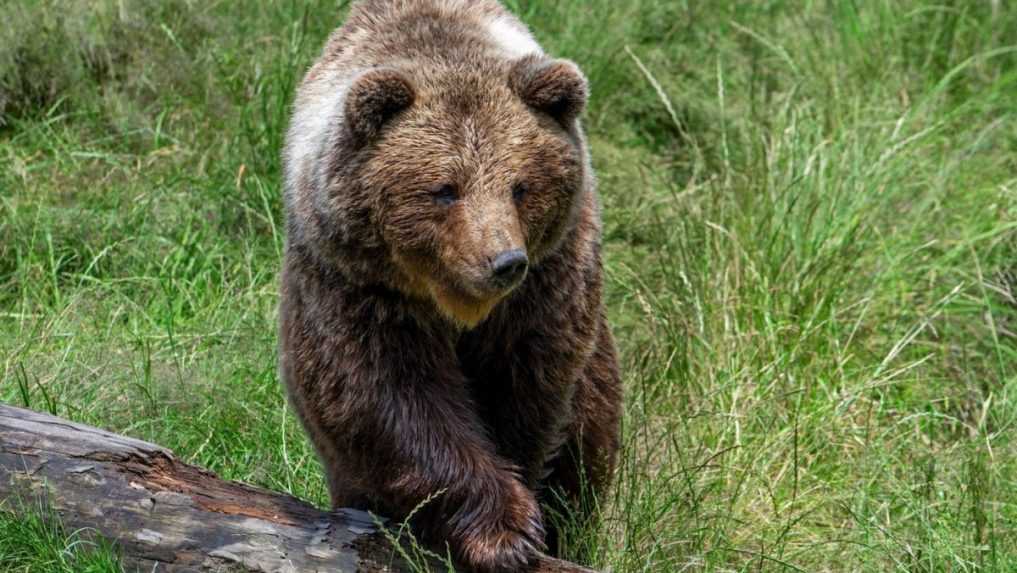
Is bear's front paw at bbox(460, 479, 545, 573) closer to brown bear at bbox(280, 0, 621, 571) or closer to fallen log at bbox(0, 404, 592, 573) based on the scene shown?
brown bear at bbox(280, 0, 621, 571)

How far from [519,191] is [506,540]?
1058 millimetres

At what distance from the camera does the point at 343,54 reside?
4.88 meters

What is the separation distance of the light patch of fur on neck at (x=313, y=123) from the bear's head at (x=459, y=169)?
0.15 m

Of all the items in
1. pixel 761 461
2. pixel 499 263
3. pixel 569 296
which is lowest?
pixel 761 461

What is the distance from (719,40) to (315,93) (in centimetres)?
446

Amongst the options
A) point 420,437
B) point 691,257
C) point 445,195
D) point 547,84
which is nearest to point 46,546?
point 420,437

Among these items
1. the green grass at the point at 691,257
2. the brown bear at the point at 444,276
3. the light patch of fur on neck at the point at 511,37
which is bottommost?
the green grass at the point at 691,257

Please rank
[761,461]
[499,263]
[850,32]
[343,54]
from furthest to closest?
1. [850,32]
2. [761,461]
3. [343,54]
4. [499,263]

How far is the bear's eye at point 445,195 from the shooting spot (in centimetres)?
414

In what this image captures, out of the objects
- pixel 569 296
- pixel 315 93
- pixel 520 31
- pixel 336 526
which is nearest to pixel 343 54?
pixel 315 93

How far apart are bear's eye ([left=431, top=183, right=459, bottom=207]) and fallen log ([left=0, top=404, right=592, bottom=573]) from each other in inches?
38.5

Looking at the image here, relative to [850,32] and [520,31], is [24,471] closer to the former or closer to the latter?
[520,31]

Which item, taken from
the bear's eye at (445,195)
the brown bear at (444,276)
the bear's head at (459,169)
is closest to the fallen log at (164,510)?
the brown bear at (444,276)

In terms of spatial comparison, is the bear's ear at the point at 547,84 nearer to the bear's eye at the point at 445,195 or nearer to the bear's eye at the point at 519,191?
the bear's eye at the point at 519,191
